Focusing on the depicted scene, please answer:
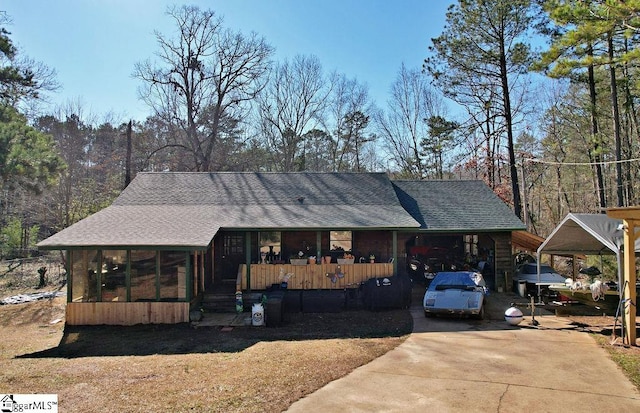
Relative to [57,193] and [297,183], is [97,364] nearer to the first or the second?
[297,183]

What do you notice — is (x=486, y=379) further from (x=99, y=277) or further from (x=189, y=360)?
(x=99, y=277)

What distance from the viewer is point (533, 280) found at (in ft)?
49.0

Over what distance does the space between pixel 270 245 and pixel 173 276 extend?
4.69m

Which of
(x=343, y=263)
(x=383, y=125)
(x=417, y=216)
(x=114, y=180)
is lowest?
(x=343, y=263)

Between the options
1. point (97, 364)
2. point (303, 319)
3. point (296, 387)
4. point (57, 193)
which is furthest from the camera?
point (57, 193)

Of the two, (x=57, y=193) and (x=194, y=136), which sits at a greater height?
(x=194, y=136)

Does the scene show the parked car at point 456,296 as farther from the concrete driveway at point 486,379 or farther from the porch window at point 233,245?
the porch window at point 233,245

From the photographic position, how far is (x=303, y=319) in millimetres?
12352

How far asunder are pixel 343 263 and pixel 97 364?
804 centimetres

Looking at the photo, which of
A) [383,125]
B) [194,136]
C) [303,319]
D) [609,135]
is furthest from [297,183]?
[383,125]

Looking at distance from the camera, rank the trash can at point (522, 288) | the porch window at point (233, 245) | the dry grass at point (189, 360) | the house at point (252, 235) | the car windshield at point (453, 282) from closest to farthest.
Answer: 1. the dry grass at point (189, 360)
2. the house at point (252, 235)
3. the car windshield at point (453, 282)
4. the trash can at point (522, 288)
5. the porch window at point (233, 245)

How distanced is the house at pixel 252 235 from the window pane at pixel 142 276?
0.09 ft

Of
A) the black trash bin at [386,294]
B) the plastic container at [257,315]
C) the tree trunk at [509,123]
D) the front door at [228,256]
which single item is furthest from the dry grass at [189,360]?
the tree trunk at [509,123]

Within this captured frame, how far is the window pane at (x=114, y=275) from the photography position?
39.9 ft
